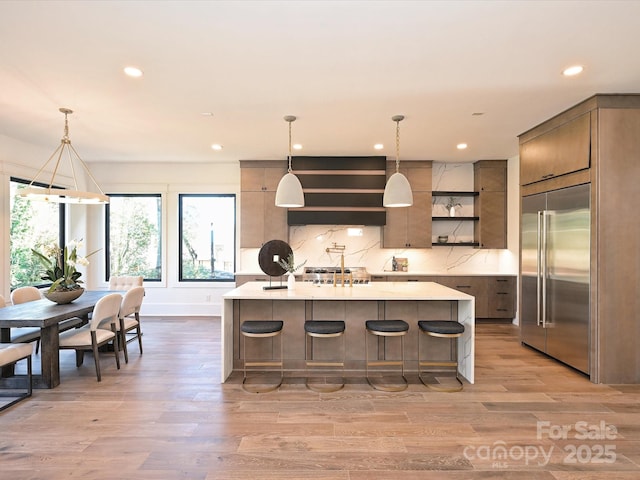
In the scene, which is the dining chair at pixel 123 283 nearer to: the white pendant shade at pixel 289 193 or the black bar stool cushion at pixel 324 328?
the white pendant shade at pixel 289 193

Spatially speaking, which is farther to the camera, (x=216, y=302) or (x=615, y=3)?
(x=216, y=302)

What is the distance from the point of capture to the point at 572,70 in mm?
2889

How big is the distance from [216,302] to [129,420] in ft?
12.4

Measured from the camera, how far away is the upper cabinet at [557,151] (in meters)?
3.53

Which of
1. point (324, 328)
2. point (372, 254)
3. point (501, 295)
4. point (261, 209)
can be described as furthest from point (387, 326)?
point (501, 295)

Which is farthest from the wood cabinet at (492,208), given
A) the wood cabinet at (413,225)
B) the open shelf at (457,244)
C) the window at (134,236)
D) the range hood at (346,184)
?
the window at (134,236)

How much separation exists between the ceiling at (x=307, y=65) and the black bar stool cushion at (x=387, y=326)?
219 cm

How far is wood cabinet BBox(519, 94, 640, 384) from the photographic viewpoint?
337cm

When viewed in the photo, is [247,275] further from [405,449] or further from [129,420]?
[405,449]

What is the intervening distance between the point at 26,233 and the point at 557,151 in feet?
23.5

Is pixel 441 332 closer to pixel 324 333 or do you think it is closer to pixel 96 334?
pixel 324 333

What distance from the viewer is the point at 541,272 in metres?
4.16

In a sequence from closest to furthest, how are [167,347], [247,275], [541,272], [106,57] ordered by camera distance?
1. [106,57]
2. [541,272]
3. [167,347]
4. [247,275]

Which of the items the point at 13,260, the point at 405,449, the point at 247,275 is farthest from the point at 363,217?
the point at 13,260
